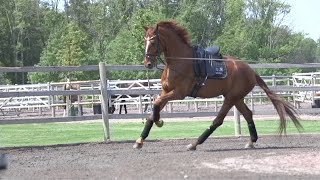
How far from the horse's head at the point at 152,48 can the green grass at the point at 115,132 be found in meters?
3.54

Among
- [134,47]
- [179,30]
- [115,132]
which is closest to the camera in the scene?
[179,30]

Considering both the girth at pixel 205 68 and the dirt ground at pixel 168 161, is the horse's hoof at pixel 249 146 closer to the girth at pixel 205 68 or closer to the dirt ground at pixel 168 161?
the dirt ground at pixel 168 161

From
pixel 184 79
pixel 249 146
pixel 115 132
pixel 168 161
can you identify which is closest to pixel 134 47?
pixel 115 132

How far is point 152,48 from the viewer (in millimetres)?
11938

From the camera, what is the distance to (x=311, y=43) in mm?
116312

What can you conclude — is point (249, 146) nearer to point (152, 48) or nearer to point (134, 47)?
point (152, 48)

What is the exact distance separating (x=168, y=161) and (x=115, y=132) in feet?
25.6

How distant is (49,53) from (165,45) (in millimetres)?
47305

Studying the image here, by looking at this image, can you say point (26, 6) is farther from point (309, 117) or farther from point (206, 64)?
point (206, 64)

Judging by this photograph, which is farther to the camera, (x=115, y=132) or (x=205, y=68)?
(x=115, y=132)

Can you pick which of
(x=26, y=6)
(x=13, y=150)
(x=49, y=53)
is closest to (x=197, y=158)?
(x=13, y=150)

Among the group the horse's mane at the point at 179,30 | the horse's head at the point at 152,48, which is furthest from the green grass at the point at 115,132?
the horse's mane at the point at 179,30

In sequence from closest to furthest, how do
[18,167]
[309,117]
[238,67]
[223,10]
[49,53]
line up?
[18,167] < [238,67] < [309,117] < [49,53] < [223,10]

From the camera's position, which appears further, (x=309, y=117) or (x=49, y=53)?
Result: (x=49, y=53)
